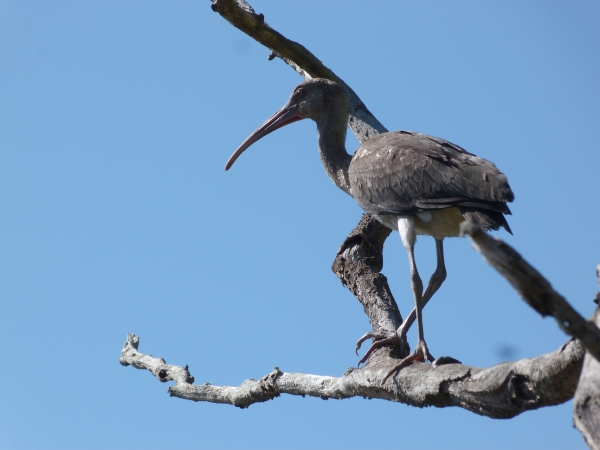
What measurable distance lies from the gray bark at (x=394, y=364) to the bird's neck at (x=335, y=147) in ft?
1.29

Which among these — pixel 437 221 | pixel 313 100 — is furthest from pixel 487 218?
pixel 313 100

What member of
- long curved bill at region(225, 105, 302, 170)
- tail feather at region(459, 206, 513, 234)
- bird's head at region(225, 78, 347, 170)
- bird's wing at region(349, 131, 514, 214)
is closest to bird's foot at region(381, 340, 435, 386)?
tail feather at region(459, 206, 513, 234)

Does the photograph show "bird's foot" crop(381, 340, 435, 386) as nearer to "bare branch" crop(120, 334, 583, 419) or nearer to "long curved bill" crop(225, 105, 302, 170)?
"bare branch" crop(120, 334, 583, 419)

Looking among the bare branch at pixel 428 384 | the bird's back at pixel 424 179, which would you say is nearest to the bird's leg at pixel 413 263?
the bird's back at pixel 424 179

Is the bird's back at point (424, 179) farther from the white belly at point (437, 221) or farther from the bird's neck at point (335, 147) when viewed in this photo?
the bird's neck at point (335, 147)

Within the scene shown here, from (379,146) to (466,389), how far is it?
3.58 m

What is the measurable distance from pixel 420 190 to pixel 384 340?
1.42m

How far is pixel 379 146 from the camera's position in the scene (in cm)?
760

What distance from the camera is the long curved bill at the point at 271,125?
8.80 metres

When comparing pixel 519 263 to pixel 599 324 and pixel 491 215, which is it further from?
pixel 491 215

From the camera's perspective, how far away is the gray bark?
2.87 metres

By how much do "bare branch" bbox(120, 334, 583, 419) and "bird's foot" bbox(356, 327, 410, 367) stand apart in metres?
0.50

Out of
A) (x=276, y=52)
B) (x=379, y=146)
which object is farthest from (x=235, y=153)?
(x=379, y=146)

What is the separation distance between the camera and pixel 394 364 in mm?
5719
